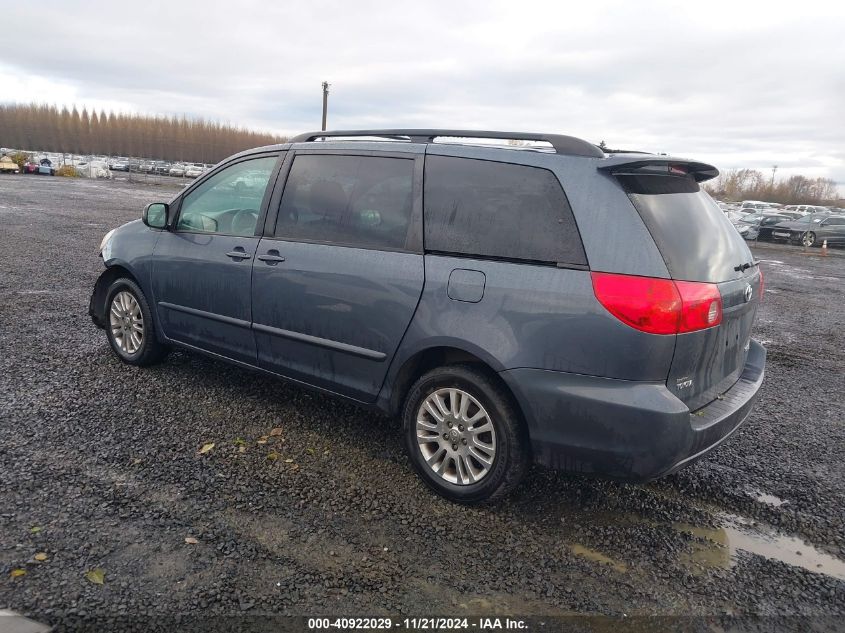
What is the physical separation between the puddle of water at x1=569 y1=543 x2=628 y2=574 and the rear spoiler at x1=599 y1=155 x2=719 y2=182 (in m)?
1.80

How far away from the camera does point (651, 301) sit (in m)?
2.79

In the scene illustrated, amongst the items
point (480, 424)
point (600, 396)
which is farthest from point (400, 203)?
point (600, 396)

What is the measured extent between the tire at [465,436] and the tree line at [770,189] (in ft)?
230

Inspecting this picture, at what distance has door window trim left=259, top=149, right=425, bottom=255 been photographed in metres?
3.47

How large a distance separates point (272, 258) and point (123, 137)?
5258 inches

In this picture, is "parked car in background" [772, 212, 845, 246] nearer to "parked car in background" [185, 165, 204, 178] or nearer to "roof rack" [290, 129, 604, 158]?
"roof rack" [290, 129, 604, 158]

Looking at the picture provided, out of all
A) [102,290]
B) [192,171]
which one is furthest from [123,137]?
[102,290]

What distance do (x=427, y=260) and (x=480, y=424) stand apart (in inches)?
35.5

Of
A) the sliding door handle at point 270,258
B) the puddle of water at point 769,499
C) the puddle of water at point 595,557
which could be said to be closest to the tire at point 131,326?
the sliding door handle at point 270,258

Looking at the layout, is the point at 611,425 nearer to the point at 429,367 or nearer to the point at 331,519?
the point at 429,367

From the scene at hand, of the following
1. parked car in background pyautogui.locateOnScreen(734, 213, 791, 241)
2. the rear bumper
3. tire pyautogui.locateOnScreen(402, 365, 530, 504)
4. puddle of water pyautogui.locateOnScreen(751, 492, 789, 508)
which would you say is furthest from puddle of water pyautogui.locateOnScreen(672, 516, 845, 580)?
parked car in background pyautogui.locateOnScreen(734, 213, 791, 241)

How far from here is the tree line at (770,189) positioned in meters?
73.4

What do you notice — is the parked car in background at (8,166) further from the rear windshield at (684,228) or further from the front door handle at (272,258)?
the rear windshield at (684,228)

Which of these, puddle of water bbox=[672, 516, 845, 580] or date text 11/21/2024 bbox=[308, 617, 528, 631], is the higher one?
puddle of water bbox=[672, 516, 845, 580]
